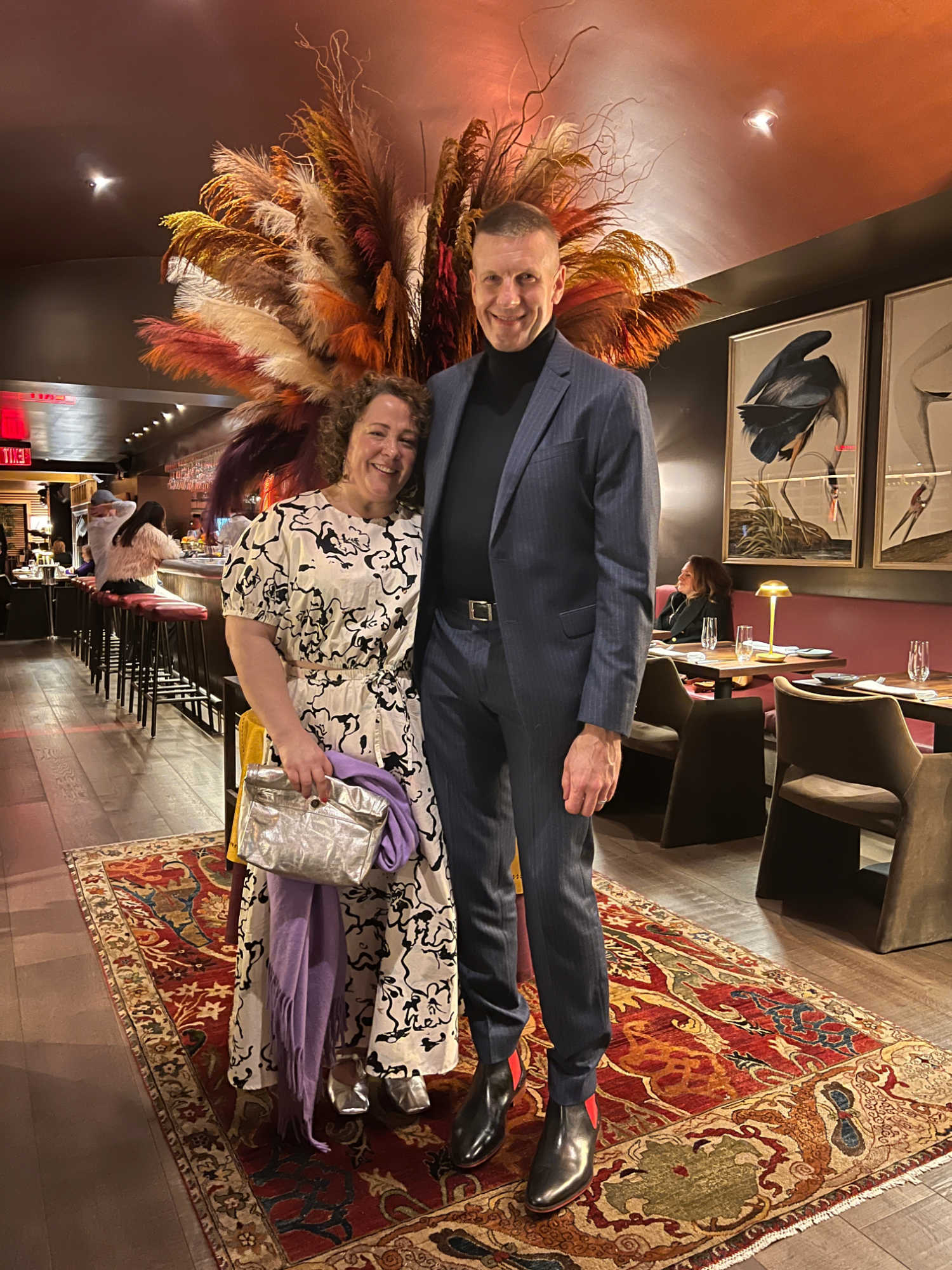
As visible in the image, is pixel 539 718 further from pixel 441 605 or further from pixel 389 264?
pixel 389 264

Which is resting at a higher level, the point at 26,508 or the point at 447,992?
the point at 26,508

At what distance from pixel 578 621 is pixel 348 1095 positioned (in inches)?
47.4

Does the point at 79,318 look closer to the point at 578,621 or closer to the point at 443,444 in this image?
the point at 443,444

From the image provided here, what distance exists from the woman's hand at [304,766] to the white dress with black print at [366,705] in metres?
0.08

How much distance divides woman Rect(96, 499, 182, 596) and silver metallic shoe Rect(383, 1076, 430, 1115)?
20.9ft

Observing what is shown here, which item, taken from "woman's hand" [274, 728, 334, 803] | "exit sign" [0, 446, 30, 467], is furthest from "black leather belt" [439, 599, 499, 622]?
"exit sign" [0, 446, 30, 467]

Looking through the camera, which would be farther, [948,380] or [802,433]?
[802,433]

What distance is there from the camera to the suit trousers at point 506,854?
5.75 ft

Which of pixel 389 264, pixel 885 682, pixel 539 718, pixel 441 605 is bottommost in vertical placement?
pixel 885 682

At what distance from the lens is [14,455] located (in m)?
16.2

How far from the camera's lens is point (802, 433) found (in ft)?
20.7

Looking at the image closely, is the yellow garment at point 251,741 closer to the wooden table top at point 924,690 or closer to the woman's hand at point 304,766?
the woman's hand at point 304,766

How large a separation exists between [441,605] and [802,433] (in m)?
5.16

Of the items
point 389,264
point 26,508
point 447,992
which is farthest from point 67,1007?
point 26,508
